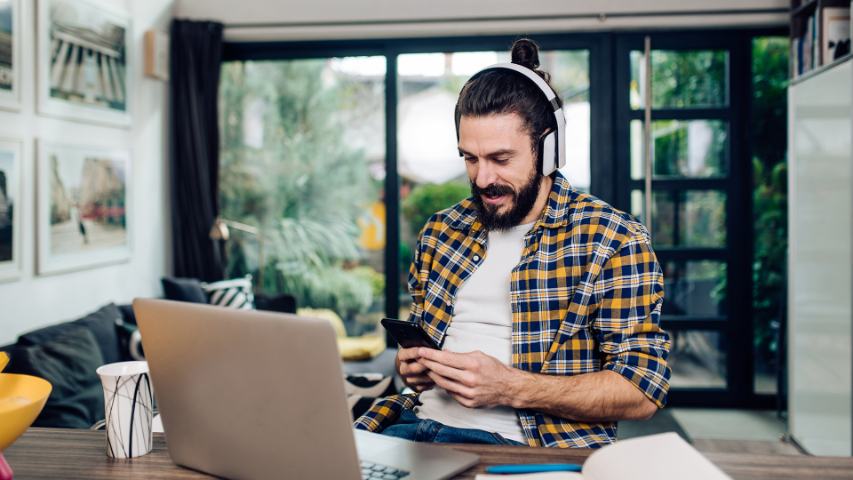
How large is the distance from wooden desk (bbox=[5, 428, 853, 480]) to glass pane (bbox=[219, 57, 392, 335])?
3278mm

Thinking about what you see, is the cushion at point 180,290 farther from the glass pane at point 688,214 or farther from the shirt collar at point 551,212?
the glass pane at point 688,214

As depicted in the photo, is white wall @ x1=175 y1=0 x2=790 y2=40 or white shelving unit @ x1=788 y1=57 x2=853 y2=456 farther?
white wall @ x1=175 y1=0 x2=790 y2=40

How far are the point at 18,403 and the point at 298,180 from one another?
11.6 ft

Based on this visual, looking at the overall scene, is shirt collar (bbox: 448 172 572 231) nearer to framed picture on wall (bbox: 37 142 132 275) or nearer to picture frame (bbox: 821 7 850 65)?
framed picture on wall (bbox: 37 142 132 275)

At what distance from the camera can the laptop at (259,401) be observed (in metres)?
0.93

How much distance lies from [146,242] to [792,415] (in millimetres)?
3367

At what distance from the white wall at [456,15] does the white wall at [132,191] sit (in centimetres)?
47

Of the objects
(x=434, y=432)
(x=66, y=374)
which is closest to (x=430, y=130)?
(x=66, y=374)

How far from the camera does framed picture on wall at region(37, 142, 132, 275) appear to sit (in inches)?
122

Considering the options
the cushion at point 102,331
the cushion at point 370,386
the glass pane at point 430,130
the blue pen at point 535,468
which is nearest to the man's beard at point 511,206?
the blue pen at point 535,468

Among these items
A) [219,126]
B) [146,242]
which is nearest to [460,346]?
[146,242]

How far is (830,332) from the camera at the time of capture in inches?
127

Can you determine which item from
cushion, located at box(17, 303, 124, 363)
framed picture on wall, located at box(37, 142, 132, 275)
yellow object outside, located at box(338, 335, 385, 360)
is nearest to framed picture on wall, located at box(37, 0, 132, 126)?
framed picture on wall, located at box(37, 142, 132, 275)

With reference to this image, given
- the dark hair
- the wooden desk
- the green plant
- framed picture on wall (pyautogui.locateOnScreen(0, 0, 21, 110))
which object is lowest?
the wooden desk
